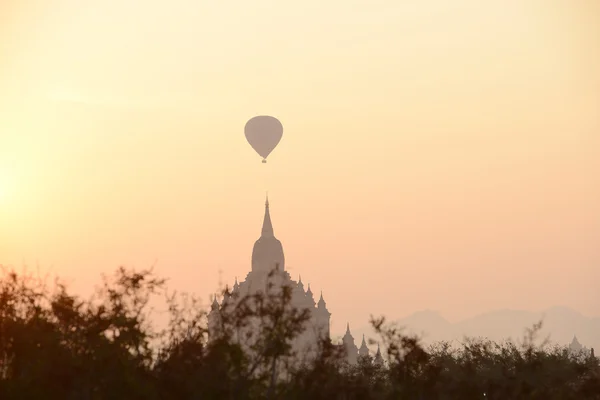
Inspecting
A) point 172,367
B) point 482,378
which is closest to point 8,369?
point 172,367

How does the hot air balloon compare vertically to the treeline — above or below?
above

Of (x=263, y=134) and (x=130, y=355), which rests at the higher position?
(x=263, y=134)

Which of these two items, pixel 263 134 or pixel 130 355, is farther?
pixel 263 134

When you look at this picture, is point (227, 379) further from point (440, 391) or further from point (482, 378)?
point (482, 378)

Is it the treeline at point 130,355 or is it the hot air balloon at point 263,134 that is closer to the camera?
the treeline at point 130,355

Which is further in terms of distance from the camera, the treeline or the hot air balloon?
the hot air balloon

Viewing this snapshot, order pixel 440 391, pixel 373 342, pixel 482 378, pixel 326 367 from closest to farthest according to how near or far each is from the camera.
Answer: pixel 326 367
pixel 373 342
pixel 440 391
pixel 482 378

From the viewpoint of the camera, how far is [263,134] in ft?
627

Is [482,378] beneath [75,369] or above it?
above

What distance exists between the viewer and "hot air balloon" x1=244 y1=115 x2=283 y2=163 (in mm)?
190875

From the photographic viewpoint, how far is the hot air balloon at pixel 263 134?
190875 millimetres

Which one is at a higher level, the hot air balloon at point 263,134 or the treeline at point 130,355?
the hot air balloon at point 263,134

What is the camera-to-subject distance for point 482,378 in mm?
76062

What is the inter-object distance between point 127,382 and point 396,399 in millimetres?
15331
